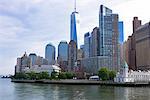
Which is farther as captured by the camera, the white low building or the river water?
the white low building

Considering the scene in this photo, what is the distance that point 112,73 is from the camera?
551 ft

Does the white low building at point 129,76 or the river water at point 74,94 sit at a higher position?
the white low building at point 129,76

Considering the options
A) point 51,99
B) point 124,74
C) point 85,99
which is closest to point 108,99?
point 85,99

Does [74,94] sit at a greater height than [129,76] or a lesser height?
lesser

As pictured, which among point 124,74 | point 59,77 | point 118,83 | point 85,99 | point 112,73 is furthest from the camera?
point 59,77

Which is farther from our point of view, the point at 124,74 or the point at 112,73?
the point at 112,73

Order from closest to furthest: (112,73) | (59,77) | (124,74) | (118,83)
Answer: (118,83) < (124,74) < (112,73) < (59,77)

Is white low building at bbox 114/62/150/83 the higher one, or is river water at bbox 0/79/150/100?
white low building at bbox 114/62/150/83

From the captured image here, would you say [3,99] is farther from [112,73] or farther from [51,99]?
[112,73]

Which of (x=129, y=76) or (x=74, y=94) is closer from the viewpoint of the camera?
(x=74, y=94)

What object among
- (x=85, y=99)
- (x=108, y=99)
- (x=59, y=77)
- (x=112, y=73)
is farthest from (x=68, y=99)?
(x=59, y=77)

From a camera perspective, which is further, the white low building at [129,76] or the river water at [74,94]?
the white low building at [129,76]

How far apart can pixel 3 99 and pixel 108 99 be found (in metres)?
23.2

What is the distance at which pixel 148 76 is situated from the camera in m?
168
